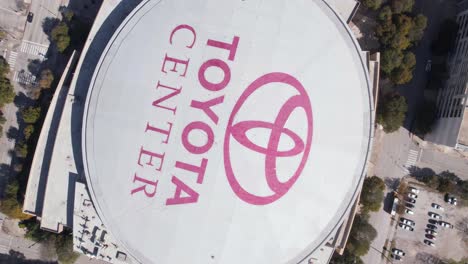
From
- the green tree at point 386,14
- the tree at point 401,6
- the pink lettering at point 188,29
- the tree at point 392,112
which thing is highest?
the tree at point 401,6

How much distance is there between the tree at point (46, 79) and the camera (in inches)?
1602

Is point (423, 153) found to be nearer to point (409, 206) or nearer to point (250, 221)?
point (409, 206)

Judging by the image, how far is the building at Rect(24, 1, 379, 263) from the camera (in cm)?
3288

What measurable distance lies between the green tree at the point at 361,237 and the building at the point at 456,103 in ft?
38.9

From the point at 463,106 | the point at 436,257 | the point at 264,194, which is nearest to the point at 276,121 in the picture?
the point at 264,194

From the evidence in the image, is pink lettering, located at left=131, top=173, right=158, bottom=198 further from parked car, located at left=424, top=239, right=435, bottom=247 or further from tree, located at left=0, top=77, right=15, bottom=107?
parked car, located at left=424, top=239, right=435, bottom=247

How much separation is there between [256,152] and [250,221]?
21.0 feet

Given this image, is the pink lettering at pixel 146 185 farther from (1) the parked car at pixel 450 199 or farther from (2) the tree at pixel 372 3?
(1) the parked car at pixel 450 199

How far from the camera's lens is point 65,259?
39719 millimetres

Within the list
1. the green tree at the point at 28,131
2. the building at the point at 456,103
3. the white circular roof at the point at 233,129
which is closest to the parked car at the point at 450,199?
the building at the point at 456,103

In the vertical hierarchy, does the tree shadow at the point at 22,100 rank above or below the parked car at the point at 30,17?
below

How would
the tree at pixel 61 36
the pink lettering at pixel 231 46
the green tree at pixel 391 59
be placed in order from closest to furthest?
the pink lettering at pixel 231 46, the green tree at pixel 391 59, the tree at pixel 61 36

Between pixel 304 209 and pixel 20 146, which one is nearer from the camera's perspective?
pixel 304 209

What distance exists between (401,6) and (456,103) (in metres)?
11.5
